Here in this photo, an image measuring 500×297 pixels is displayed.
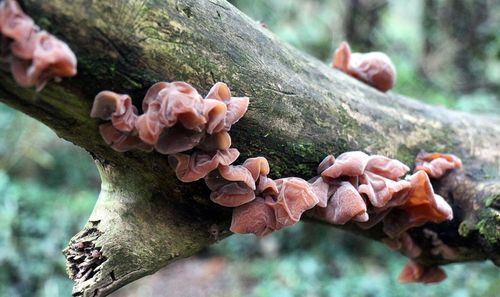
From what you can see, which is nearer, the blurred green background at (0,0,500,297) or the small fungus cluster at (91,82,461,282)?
the small fungus cluster at (91,82,461,282)

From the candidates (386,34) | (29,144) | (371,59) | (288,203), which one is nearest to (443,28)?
(386,34)

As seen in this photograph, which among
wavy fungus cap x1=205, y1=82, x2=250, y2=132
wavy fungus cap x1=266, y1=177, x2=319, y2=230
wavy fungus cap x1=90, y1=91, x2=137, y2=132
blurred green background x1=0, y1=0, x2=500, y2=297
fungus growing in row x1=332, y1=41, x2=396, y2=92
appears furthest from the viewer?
blurred green background x1=0, y1=0, x2=500, y2=297

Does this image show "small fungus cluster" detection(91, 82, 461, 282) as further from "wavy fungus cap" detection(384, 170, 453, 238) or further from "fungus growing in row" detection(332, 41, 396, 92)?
"fungus growing in row" detection(332, 41, 396, 92)

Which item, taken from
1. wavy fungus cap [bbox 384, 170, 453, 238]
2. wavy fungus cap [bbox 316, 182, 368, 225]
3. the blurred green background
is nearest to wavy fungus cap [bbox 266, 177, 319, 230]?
wavy fungus cap [bbox 316, 182, 368, 225]

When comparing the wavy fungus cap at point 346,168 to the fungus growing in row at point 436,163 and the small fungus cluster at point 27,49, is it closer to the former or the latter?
the fungus growing in row at point 436,163

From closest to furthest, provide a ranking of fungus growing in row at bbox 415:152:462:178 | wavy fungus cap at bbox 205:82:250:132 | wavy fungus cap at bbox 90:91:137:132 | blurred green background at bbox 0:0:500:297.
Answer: wavy fungus cap at bbox 90:91:137:132 < wavy fungus cap at bbox 205:82:250:132 < fungus growing in row at bbox 415:152:462:178 < blurred green background at bbox 0:0:500:297

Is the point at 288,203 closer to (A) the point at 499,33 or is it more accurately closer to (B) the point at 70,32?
(B) the point at 70,32
